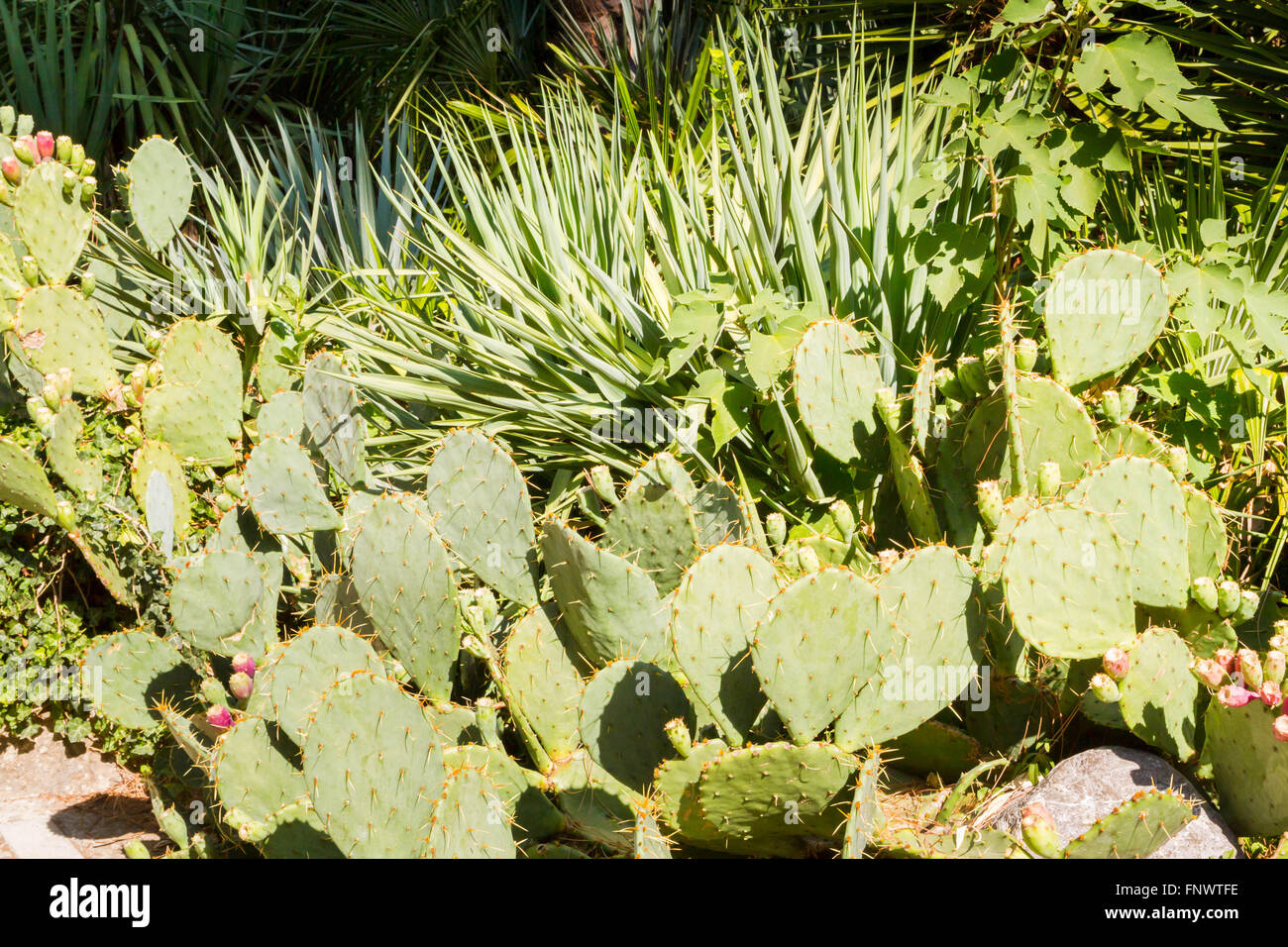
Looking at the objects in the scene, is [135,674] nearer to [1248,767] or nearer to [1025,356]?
[1025,356]

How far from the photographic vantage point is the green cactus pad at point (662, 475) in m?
2.58

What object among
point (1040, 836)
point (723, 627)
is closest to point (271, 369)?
point (723, 627)

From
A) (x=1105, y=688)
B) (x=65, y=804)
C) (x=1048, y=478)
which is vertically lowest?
(x=65, y=804)

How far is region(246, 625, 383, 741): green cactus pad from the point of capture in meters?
2.31

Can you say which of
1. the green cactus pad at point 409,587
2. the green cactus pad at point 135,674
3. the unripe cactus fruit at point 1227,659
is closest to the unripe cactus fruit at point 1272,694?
the unripe cactus fruit at point 1227,659

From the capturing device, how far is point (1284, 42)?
398 centimetres

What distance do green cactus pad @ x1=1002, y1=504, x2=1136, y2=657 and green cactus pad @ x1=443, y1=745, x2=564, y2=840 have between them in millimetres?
1068

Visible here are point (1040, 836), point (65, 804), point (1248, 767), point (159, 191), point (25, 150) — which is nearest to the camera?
point (1040, 836)

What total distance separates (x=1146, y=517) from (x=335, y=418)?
2082 millimetres

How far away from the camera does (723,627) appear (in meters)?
2.22

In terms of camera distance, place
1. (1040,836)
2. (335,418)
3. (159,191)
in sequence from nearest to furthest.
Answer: (1040,836) → (335,418) → (159,191)

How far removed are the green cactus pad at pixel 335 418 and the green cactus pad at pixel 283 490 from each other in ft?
0.67

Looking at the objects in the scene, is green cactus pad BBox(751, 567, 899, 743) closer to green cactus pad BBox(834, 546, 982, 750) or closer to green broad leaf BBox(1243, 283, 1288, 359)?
green cactus pad BBox(834, 546, 982, 750)
